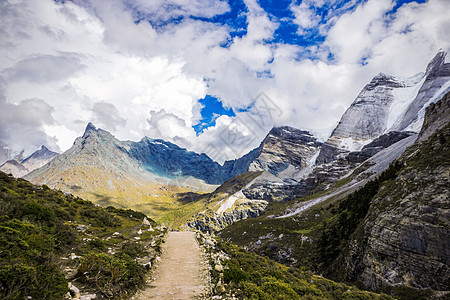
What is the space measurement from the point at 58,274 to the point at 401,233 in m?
27.8

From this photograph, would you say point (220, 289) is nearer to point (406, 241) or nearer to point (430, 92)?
point (406, 241)

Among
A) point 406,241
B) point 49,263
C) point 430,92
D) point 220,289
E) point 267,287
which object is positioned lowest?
point 220,289

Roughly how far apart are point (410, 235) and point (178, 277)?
72.6 ft

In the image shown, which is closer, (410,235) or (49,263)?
(49,263)

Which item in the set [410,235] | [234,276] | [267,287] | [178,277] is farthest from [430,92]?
[178,277]

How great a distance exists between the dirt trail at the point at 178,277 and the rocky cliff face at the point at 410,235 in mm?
18842

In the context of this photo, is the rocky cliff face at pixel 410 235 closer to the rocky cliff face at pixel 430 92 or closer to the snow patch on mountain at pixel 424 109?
the snow patch on mountain at pixel 424 109

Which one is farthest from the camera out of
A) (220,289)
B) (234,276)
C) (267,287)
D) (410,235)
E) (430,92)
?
(430,92)

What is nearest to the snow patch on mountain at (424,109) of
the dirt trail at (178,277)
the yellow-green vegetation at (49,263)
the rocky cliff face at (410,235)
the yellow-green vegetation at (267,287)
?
the rocky cliff face at (410,235)

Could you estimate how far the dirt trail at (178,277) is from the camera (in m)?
11.3

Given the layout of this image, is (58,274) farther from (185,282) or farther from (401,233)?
(401,233)

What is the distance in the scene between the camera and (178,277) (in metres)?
14.3

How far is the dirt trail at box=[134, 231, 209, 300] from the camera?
11293mm

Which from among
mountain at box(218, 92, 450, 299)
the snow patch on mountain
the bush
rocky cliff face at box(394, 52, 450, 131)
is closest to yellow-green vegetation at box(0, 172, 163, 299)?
the bush
